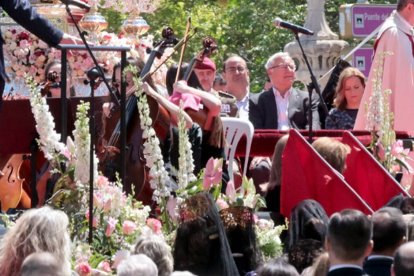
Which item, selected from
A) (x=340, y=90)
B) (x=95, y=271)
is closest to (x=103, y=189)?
(x=95, y=271)

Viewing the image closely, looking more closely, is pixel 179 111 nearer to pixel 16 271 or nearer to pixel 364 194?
pixel 364 194

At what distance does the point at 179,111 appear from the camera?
10633mm

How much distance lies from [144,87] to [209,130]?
116cm

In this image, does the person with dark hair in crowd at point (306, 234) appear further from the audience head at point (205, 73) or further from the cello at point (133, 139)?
the audience head at point (205, 73)

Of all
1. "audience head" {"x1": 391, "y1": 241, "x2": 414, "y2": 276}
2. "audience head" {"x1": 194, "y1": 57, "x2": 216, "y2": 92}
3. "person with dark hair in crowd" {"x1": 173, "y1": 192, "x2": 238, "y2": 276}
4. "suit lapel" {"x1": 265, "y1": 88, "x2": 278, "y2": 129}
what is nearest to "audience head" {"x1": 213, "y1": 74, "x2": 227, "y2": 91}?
"suit lapel" {"x1": 265, "y1": 88, "x2": 278, "y2": 129}

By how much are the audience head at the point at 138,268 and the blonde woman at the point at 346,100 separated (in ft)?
20.8

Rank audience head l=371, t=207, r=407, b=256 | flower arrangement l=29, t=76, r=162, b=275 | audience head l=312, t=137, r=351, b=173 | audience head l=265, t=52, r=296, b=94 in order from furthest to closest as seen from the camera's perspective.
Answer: audience head l=265, t=52, r=296, b=94, audience head l=312, t=137, r=351, b=173, flower arrangement l=29, t=76, r=162, b=275, audience head l=371, t=207, r=407, b=256

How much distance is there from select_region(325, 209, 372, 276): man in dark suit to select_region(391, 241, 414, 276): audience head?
0.67 metres

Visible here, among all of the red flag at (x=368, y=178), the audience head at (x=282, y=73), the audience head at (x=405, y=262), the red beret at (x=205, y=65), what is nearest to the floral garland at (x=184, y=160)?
the red flag at (x=368, y=178)

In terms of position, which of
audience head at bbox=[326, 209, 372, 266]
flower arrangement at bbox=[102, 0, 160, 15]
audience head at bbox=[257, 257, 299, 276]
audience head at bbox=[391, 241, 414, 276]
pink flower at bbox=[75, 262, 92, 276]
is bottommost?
pink flower at bbox=[75, 262, 92, 276]

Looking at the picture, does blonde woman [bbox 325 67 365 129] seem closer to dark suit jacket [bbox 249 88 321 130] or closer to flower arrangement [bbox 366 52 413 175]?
dark suit jacket [bbox 249 88 321 130]

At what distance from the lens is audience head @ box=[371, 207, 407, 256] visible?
841 cm

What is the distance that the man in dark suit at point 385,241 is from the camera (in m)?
8.32

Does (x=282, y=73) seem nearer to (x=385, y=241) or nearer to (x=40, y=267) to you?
(x=385, y=241)
